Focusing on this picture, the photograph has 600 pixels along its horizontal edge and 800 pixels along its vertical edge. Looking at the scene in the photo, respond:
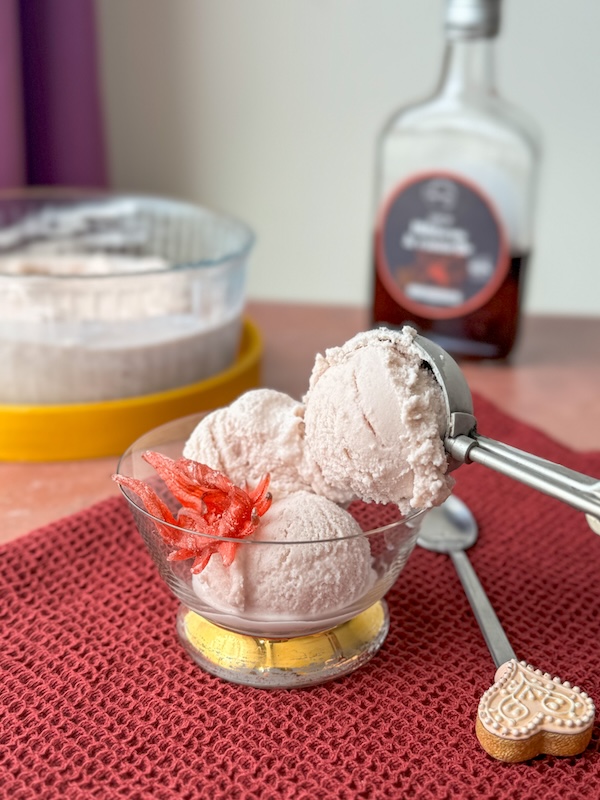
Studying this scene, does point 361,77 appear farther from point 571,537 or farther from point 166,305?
point 571,537

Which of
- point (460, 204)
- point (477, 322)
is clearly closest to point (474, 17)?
point (460, 204)

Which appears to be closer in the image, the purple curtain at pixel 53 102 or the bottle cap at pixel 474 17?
the bottle cap at pixel 474 17

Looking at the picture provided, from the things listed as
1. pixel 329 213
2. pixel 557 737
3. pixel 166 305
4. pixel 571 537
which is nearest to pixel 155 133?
pixel 329 213

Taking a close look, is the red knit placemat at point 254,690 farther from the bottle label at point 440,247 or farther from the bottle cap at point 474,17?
the bottle cap at point 474,17

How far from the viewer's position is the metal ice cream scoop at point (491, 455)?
0.55m

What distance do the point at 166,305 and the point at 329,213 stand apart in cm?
70

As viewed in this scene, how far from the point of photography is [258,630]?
644mm

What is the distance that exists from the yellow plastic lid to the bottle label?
0.34 meters

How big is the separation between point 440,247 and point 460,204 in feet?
0.20

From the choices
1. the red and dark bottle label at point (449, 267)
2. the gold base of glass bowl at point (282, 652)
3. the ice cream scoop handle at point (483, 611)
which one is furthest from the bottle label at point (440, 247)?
the gold base of glass bowl at point (282, 652)

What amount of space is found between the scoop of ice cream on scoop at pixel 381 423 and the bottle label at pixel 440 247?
0.56 metres

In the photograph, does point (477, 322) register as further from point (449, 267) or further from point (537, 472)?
point (537, 472)

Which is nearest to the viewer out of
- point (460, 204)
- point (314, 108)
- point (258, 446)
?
point (258, 446)

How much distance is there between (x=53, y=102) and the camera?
1.44 meters
